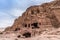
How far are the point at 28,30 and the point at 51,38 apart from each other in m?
16.0

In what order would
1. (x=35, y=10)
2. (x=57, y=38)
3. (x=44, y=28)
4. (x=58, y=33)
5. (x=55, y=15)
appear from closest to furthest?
1. (x=57, y=38)
2. (x=58, y=33)
3. (x=44, y=28)
4. (x=55, y=15)
5. (x=35, y=10)

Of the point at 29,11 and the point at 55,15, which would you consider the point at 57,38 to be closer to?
the point at 55,15

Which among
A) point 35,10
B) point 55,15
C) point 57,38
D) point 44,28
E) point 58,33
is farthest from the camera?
point 35,10

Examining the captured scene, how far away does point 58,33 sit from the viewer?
4731 centimetres

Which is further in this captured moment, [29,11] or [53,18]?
[29,11]

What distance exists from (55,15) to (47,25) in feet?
13.6

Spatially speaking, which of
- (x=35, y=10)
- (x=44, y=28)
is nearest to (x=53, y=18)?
(x=44, y=28)

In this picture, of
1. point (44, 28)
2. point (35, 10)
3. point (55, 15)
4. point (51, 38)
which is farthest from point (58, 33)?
point (35, 10)

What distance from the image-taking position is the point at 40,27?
59.3m

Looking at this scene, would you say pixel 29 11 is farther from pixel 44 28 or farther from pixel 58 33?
pixel 58 33

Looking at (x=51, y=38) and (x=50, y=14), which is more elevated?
(x=50, y=14)

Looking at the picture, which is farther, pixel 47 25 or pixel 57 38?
pixel 47 25

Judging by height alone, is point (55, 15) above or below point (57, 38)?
above

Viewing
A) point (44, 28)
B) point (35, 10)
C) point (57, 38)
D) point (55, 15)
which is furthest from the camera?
point (35, 10)
